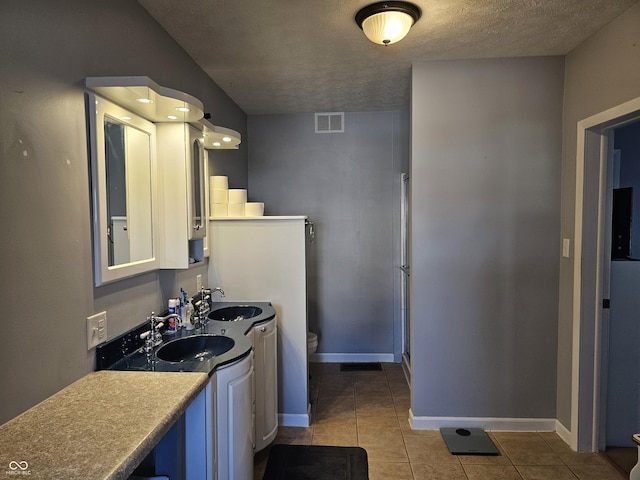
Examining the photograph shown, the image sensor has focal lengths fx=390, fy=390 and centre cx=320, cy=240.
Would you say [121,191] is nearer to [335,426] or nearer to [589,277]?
[335,426]

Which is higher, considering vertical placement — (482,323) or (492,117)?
(492,117)

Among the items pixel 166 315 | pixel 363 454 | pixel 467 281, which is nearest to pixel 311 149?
pixel 467 281

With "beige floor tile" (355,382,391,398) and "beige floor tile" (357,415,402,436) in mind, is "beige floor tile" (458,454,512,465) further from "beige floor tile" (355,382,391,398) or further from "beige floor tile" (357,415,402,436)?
"beige floor tile" (355,382,391,398)

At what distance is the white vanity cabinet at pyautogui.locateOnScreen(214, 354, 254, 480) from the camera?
1.68m

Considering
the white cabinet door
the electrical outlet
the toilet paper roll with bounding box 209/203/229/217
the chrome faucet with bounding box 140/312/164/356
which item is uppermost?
the toilet paper roll with bounding box 209/203/229/217

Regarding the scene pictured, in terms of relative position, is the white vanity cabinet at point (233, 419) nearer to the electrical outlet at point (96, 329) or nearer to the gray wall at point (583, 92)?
the electrical outlet at point (96, 329)

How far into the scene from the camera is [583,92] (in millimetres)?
2420

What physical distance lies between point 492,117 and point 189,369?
2445mm

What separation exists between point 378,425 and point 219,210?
195cm

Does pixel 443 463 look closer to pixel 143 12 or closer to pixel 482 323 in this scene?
pixel 482 323

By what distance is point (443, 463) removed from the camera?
2.38 m

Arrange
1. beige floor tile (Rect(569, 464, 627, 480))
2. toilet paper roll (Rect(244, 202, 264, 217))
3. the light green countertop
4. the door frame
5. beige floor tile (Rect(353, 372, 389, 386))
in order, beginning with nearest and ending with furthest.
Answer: the light green countertop
beige floor tile (Rect(569, 464, 627, 480))
the door frame
toilet paper roll (Rect(244, 202, 264, 217))
beige floor tile (Rect(353, 372, 389, 386))

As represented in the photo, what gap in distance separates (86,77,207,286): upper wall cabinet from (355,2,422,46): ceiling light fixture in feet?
3.17

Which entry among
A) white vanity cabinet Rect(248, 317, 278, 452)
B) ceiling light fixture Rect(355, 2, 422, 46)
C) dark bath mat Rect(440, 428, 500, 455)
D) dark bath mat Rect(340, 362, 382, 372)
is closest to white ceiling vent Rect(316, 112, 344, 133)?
ceiling light fixture Rect(355, 2, 422, 46)
